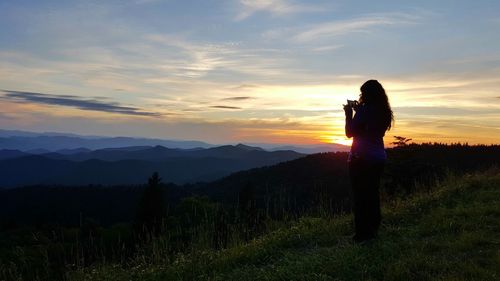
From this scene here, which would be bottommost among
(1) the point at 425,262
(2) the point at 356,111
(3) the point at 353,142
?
(1) the point at 425,262

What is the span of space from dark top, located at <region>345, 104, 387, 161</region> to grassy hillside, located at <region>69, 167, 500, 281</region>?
1.18 meters

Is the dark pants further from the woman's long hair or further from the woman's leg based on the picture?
the woman's long hair

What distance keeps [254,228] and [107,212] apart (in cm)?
10323

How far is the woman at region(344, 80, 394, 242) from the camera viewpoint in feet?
20.2

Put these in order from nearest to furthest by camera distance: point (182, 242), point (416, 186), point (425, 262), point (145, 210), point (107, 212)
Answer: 1. point (425, 262)
2. point (182, 242)
3. point (416, 186)
4. point (145, 210)
5. point (107, 212)

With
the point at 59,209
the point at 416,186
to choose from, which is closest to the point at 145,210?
the point at 416,186

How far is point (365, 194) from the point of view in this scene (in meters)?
6.31

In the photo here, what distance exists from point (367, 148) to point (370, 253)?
4.97 ft

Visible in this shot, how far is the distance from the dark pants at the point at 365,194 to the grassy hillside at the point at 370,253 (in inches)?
9.6

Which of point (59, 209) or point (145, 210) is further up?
point (145, 210)

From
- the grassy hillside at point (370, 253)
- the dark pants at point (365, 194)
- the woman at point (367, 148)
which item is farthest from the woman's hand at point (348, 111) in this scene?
the grassy hillside at point (370, 253)

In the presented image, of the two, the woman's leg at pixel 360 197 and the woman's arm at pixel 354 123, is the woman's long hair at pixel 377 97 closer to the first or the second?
the woman's arm at pixel 354 123

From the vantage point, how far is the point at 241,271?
5.36 m

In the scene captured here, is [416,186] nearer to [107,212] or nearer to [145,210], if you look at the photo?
[145,210]
